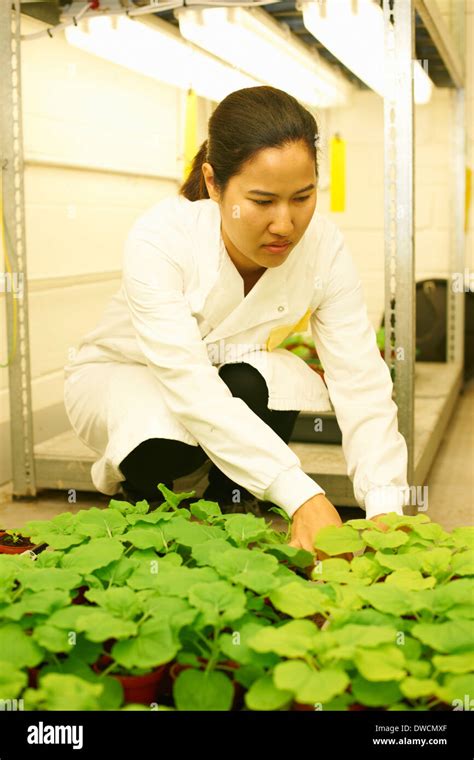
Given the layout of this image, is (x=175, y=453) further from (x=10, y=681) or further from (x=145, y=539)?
(x=10, y=681)

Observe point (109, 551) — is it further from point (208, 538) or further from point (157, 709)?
point (157, 709)

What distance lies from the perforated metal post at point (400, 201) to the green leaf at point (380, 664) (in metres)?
1.36

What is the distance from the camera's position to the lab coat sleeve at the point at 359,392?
56.5 inches

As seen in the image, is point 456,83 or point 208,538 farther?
point 456,83

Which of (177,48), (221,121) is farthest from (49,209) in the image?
(221,121)

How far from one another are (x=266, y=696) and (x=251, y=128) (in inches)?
39.3

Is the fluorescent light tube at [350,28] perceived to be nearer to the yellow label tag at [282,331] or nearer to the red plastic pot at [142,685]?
the yellow label tag at [282,331]

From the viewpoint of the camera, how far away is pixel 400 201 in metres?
2.05

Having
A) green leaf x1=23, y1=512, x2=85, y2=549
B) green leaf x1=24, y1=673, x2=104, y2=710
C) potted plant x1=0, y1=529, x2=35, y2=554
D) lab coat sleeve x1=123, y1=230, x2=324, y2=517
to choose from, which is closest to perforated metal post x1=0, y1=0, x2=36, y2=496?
lab coat sleeve x1=123, y1=230, x2=324, y2=517

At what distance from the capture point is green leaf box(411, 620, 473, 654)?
30.7 inches

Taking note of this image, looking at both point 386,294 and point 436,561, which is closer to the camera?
point 436,561

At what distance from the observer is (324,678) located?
0.72 meters

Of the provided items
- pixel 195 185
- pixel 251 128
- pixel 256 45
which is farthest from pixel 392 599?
pixel 256 45
